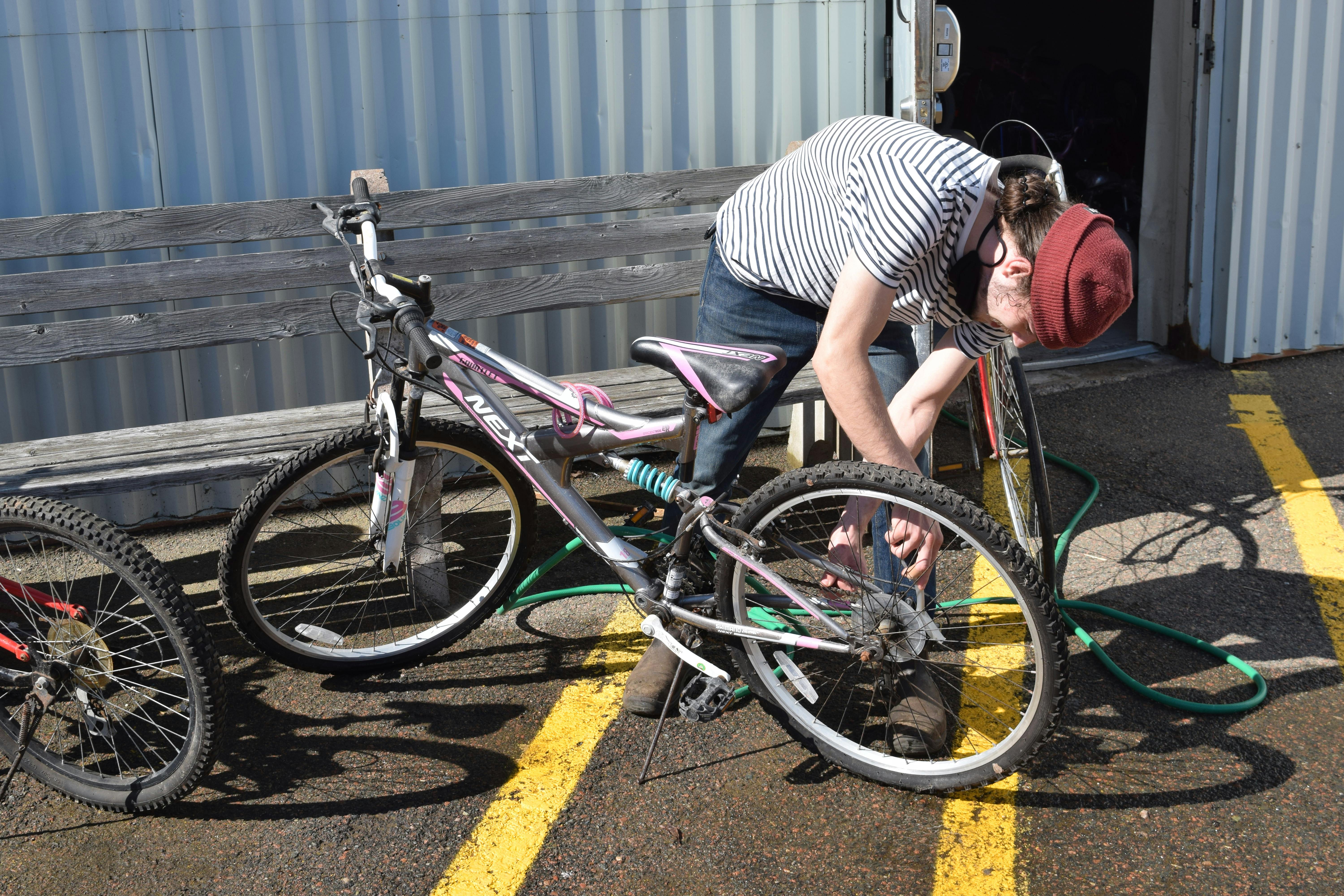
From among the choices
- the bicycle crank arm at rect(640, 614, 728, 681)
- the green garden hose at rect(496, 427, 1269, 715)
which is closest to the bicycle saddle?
the green garden hose at rect(496, 427, 1269, 715)

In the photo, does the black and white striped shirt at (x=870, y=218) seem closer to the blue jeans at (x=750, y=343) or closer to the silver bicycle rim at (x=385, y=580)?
the blue jeans at (x=750, y=343)

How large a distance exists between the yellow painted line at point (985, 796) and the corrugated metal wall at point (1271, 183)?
10.8 feet

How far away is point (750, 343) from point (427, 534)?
123 centimetres

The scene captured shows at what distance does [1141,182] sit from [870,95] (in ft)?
17.2

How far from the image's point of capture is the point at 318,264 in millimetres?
4043

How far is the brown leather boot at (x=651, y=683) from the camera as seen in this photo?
3100mm

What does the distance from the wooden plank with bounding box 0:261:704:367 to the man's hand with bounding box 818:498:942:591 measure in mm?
1319

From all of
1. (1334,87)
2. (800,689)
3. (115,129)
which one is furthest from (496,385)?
(1334,87)

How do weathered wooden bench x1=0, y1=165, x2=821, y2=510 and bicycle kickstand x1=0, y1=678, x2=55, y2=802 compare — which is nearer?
bicycle kickstand x1=0, y1=678, x2=55, y2=802

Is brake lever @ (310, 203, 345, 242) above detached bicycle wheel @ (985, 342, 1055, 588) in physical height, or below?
above

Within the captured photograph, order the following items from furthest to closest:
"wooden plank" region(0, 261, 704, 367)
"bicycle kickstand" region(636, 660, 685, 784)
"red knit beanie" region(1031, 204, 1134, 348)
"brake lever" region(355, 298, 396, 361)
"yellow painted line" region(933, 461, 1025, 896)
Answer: "wooden plank" region(0, 261, 704, 367), "brake lever" region(355, 298, 396, 361), "bicycle kickstand" region(636, 660, 685, 784), "yellow painted line" region(933, 461, 1025, 896), "red knit beanie" region(1031, 204, 1134, 348)

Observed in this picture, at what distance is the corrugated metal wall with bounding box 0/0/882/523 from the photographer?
4.16 meters

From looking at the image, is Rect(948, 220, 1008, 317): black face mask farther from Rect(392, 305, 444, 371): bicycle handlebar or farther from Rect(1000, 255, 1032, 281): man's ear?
Rect(392, 305, 444, 371): bicycle handlebar

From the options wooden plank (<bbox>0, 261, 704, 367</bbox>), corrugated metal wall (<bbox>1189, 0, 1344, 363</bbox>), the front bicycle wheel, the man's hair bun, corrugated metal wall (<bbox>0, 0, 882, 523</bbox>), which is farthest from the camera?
corrugated metal wall (<bbox>1189, 0, 1344, 363</bbox>)
